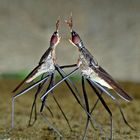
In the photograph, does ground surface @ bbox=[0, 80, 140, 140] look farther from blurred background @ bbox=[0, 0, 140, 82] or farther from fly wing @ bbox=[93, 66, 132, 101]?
blurred background @ bbox=[0, 0, 140, 82]

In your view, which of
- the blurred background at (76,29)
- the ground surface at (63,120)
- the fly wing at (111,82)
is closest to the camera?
the fly wing at (111,82)

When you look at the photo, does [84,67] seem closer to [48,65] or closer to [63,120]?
[48,65]

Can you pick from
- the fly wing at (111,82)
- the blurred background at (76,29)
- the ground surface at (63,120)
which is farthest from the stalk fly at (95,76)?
the blurred background at (76,29)

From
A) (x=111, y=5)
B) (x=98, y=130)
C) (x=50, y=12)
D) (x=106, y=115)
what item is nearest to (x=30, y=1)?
(x=50, y=12)

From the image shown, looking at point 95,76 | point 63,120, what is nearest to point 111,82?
point 95,76

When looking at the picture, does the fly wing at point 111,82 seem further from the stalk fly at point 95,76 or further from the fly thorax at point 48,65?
the fly thorax at point 48,65

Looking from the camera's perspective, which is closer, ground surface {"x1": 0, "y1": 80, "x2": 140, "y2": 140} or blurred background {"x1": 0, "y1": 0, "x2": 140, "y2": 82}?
ground surface {"x1": 0, "y1": 80, "x2": 140, "y2": 140}

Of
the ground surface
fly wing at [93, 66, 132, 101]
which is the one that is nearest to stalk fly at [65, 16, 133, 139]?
fly wing at [93, 66, 132, 101]
